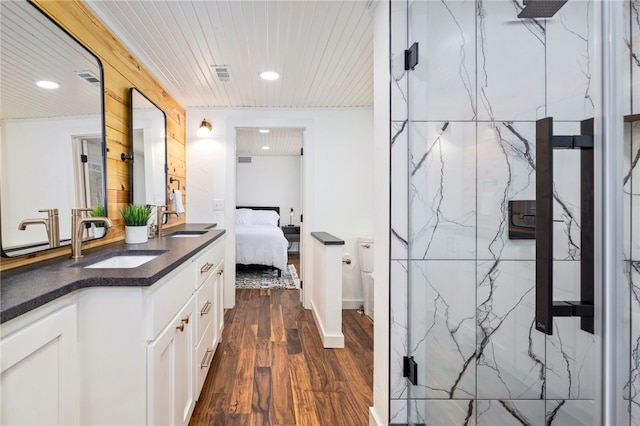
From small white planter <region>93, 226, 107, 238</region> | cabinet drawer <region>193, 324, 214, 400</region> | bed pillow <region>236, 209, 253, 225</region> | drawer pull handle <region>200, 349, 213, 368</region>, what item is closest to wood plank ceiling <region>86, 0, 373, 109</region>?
small white planter <region>93, 226, 107, 238</region>

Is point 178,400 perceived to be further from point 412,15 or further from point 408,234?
point 412,15

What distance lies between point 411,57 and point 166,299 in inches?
57.9

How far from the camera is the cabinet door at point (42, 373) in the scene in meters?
0.75

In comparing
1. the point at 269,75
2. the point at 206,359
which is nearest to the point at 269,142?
the point at 269,75

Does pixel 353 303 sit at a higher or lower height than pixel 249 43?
lower

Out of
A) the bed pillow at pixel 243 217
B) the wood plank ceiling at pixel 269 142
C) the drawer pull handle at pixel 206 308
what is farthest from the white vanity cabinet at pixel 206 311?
the bed pillow at pixel 243 217

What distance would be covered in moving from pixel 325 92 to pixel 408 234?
2.15 metres

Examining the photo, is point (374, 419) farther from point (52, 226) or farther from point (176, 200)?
point (176, 200)

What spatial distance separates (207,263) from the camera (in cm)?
208

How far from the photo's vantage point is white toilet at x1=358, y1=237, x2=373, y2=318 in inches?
135

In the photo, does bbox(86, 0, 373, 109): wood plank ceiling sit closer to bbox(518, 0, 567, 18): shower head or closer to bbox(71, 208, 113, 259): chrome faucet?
bbox(518, 0, 567, 18): shower head

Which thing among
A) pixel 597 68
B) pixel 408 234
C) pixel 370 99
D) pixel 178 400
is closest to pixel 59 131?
pixel 178 400

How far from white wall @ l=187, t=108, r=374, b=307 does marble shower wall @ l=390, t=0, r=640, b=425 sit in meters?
2.18

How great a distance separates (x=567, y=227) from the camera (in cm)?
72
